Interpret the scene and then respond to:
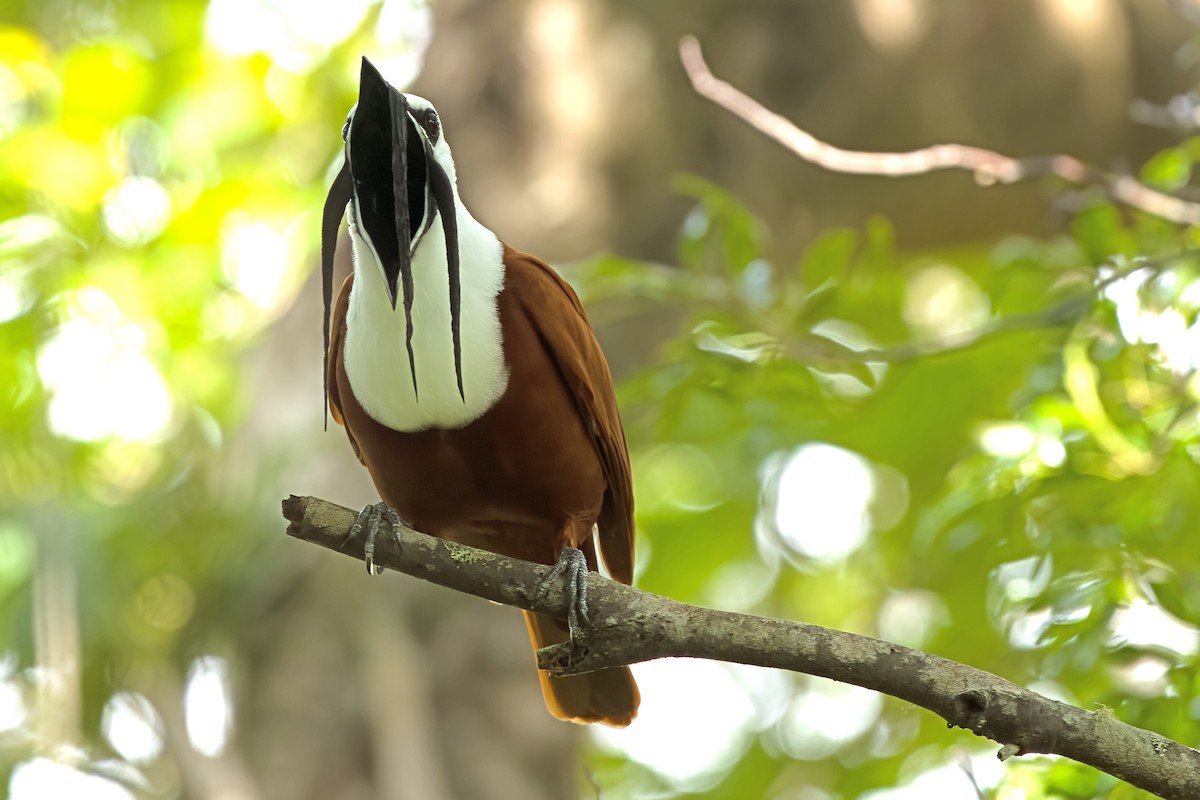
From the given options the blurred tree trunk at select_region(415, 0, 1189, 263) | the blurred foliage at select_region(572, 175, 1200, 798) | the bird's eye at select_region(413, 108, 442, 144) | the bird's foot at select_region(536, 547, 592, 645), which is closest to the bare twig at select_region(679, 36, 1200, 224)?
the blurred foliage at select_region(572, 175, 1200, 798)

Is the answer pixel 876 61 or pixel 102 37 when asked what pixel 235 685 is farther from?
pixel 876 61

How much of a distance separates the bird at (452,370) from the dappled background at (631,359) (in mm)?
803

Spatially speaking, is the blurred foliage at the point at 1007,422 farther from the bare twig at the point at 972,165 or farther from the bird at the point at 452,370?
the bird at the point at 452,370

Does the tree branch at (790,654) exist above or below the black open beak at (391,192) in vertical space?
below

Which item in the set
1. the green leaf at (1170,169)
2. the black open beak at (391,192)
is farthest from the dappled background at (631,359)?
the black open beak at (391,192)

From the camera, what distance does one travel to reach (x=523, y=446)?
272cm

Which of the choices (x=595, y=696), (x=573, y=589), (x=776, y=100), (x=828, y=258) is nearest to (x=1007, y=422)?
(x=828, y=258)

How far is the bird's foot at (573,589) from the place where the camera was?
89.6 inches

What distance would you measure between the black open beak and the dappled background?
1.28 m

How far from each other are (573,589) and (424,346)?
0.58 metres

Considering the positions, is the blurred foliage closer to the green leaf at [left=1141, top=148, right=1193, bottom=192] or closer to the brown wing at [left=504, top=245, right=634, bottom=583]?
the green leaf at [left=1141, top=148, right=1193, bottom=192]

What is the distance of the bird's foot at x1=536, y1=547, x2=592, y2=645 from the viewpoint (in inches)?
89.6

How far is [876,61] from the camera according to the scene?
5.77 meters

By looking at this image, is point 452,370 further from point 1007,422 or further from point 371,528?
point 1007,422
